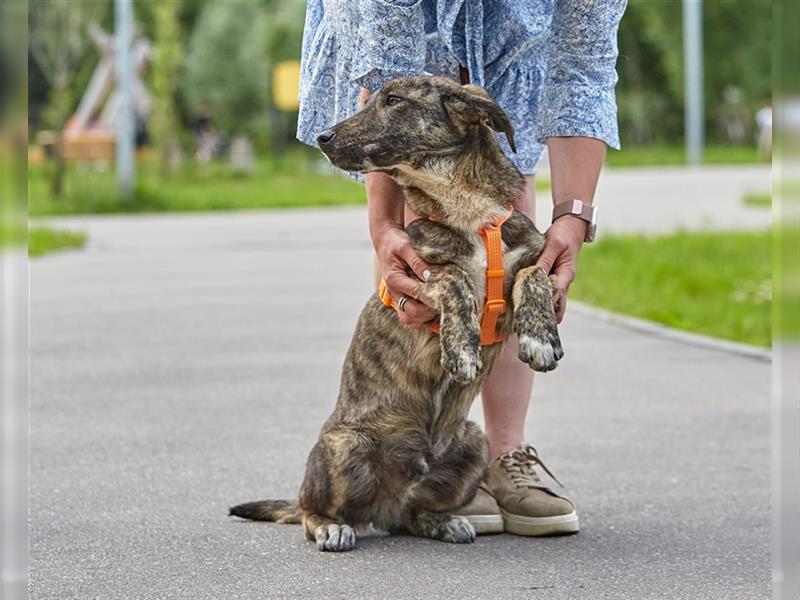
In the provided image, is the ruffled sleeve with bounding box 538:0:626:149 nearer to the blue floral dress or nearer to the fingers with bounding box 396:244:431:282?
the blue floral dress

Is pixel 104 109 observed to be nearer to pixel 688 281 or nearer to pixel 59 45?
pixel 59 45

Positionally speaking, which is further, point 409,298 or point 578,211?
point 578,211

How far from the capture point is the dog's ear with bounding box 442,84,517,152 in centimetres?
385

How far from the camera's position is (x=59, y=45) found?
2509 cm

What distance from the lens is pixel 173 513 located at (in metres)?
4.67

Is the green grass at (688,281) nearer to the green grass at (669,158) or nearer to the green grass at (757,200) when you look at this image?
the green grass at (757,200)

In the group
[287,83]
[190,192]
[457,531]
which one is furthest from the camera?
[287,83]

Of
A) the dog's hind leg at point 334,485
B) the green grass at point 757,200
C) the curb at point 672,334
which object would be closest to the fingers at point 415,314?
the dog's hind leg at point 334,485

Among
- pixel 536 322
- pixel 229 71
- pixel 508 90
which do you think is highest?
pixel 229 71

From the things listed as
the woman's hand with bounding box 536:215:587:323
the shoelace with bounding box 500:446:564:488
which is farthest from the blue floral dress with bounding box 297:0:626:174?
the shoelace with bounding box 500:446:564:488

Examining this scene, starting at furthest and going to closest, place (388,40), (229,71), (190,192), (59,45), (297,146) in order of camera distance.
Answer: (297,146)
(229,71)
(190,192)
(59,45)
(388,40)

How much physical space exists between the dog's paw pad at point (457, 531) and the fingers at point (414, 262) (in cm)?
→ 75

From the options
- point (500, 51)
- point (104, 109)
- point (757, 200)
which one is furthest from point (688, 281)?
point (104, 109)

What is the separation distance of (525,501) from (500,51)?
1.33 meters
